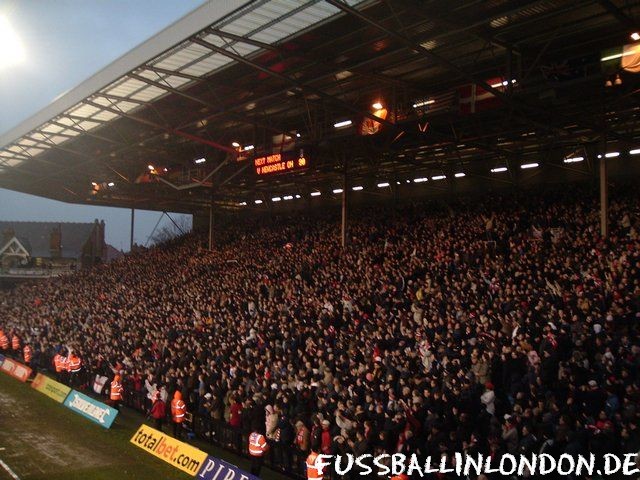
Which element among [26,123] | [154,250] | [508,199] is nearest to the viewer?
[508,199]

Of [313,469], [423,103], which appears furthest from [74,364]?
[423,103]

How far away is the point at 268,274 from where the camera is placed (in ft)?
87.0

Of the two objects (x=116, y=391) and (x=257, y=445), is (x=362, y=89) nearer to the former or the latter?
(x=257, y=445)

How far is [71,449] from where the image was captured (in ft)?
52.1

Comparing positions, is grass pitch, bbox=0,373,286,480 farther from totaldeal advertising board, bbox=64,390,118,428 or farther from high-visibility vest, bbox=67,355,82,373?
high-visibility vest, bbox=67,355,82,373

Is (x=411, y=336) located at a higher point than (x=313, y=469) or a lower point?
higher

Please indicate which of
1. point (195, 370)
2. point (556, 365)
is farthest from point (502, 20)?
point (195, 370)

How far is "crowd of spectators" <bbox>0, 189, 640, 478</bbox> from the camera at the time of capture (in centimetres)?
1164

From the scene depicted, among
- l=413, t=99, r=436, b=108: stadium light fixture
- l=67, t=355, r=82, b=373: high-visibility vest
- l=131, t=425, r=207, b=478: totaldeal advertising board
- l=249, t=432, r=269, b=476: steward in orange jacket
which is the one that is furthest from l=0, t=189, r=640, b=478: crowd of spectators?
l=413, t=99, r=436, b=108: stadium light fixture

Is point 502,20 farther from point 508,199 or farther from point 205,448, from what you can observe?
point 205,448

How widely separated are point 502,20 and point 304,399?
11.1 m

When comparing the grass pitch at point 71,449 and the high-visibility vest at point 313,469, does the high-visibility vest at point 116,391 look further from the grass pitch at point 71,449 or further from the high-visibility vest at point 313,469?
the high-visibility vest at point 313,469

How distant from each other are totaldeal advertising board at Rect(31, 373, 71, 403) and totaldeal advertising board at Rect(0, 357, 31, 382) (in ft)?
5.18

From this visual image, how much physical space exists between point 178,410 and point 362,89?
41.2 feet
